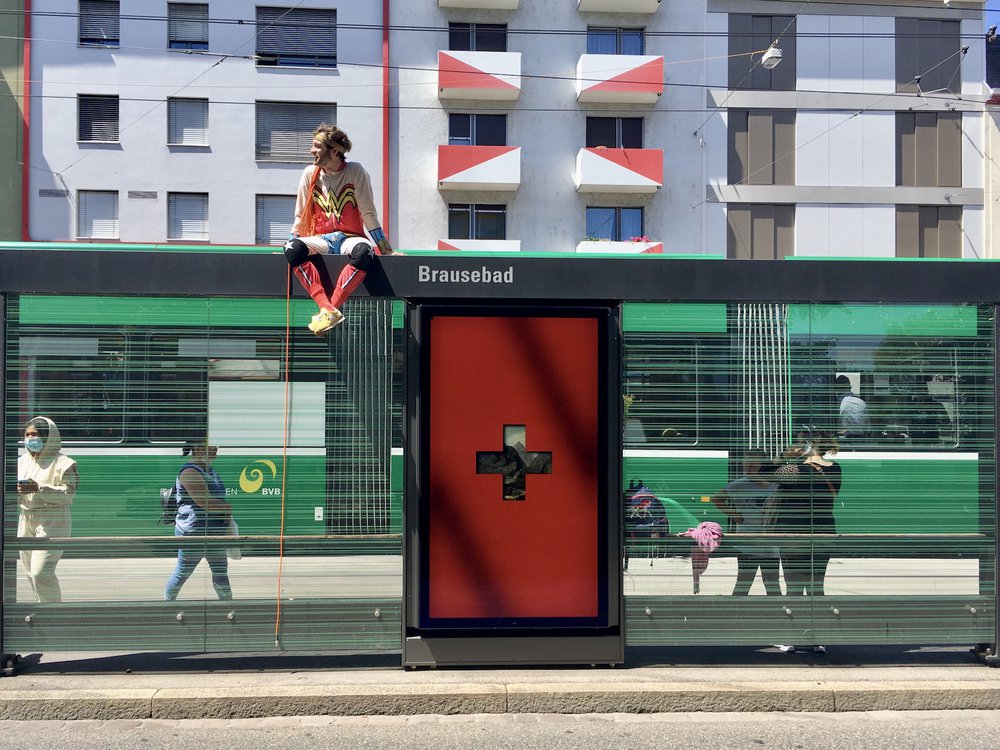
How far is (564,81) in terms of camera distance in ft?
81.0

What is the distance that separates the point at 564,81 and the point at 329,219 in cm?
2011

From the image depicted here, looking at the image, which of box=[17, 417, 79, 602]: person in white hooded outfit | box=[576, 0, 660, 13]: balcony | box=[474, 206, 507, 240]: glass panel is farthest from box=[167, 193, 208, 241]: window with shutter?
box=[17, 417, 79, 602]: person in white hooded outfit

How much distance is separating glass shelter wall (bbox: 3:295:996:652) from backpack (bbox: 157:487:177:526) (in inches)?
1.1

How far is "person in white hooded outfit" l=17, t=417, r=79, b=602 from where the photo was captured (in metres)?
5.66

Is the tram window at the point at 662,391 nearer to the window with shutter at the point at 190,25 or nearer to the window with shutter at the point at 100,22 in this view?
the window with shutter at the point at 190,25

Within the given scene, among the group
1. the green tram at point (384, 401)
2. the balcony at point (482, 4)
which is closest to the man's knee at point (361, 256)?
the green tram at point (384, 401)

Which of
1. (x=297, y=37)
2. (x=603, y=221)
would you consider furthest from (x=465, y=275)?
(x=297, y=37)

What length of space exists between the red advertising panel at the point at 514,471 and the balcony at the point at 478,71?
757 inches

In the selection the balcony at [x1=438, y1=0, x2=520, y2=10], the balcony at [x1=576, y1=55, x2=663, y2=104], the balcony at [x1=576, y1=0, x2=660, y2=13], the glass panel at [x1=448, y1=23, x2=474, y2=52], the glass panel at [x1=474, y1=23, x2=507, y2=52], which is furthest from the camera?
the glass panel at [x1=474, y1=23, x2=507, y2=52]

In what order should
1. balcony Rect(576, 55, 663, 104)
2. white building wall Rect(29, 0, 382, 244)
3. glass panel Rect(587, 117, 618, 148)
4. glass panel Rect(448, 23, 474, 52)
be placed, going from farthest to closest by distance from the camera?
glass panel Rect(587, 117, 618, 148), glass panel Rect(448, 23, 474, 52), balcony Rect(576, 55, 663, 104), white building wall Rect(29, 0, 382, 244)

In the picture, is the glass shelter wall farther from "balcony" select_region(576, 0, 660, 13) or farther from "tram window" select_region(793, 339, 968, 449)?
"balcony" select_region(576, 0, 660, 13)

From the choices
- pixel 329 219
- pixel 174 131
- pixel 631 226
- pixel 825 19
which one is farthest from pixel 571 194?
pixel 329 219

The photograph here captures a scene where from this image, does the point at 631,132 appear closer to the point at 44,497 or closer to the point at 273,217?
the point at 273,217

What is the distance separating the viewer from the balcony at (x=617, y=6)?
2442cm
